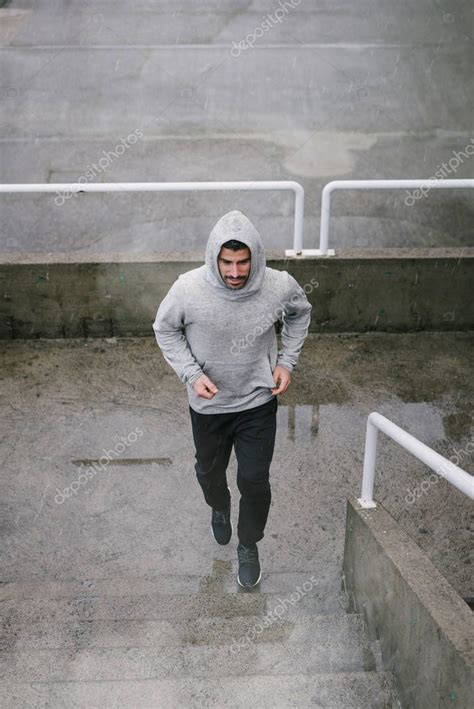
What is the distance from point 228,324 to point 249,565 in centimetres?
147

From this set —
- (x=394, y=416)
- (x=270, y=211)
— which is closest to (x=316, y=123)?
(x=270, y=211)

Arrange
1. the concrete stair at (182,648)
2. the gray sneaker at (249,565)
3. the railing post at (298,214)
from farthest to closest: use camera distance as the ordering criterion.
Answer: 1. the railing post at (298,214)
2. the gray sneaker at (249,565)
3. the concrete stair at (182,648)

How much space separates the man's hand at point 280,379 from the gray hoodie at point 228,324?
0.10 feet

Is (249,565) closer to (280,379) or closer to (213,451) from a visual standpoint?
(213,451)

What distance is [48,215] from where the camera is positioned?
10148mm

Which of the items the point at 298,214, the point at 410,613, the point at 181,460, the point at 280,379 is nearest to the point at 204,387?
the point at 280,379

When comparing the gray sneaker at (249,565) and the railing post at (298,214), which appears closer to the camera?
the gray sneaker at (249,565)

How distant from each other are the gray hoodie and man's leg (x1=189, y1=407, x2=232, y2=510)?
0.09 meters

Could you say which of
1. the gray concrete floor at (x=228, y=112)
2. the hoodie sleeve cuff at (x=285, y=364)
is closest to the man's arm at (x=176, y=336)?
the hoodie sleeve cuff at (x=285, y=364)

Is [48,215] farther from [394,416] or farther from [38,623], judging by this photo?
[38,623]

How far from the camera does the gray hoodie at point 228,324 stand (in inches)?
166

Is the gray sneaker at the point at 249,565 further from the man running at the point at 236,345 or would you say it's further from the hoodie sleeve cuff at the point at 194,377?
the hoodie sleeve cuff at the point at 194,377

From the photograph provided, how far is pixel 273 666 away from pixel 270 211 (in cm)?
689

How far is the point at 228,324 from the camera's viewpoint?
4301mm
